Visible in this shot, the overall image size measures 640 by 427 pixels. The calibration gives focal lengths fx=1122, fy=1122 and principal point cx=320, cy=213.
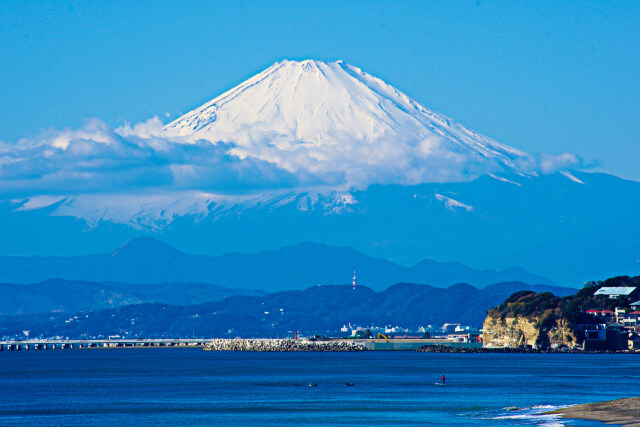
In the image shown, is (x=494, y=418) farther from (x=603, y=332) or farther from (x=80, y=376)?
(x=603, y=332)

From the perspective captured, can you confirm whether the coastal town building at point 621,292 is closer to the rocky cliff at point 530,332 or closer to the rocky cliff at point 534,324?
the rocky cliff at point 534,324

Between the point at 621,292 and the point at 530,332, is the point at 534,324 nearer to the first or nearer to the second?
the point at 530,332

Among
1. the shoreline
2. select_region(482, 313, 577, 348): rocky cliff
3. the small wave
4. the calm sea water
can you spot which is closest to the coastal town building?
select_region(482, 313, 577, 348): rocky cliff

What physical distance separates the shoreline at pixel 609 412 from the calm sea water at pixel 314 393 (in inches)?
63.7

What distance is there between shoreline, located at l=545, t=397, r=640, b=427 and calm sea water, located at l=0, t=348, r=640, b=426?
5.31 feet

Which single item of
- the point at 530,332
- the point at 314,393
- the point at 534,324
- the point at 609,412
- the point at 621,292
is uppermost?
the point at 621,292

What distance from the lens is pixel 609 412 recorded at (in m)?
64.4

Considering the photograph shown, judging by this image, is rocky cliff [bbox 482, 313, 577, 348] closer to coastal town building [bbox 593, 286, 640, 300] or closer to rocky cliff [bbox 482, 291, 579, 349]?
rocky cliff [bbox 482, 291, 579, 349]

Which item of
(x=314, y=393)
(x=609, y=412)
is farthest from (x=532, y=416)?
(x=314, y=393)

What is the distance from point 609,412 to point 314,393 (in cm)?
2763

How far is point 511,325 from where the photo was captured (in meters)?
162

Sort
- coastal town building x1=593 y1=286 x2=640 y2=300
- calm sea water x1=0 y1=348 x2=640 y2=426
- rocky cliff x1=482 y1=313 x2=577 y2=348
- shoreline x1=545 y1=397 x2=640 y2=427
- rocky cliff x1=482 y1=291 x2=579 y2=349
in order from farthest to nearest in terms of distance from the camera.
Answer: coastal town building x1=593 y1=286 x2=640 y2=300 → rocky cliff x1=482 y1=313 x2=577 y2=348 → rocky cliff x1=482 y1=291 x2=579 y2=349 → calm sea water x1=0 y1=348 x2=640 y2=426 → shoreline x1=545 y1=397 x2=640 y2=427

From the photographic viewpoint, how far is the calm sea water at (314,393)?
68.6 m

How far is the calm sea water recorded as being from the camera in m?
68.6
